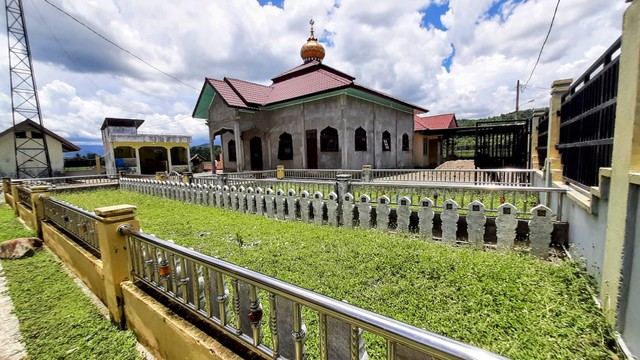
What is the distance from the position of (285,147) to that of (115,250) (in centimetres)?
1303

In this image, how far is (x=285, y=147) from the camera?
15.7m

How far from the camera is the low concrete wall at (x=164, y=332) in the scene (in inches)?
76.5

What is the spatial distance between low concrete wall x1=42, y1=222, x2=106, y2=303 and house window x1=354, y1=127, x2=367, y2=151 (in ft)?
38.3

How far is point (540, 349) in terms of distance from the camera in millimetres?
2092

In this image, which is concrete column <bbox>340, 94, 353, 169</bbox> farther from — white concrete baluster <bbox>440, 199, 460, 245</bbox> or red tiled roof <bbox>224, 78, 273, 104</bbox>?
white concrete baluster <bbox>440, 199, 460, 245</bbox>

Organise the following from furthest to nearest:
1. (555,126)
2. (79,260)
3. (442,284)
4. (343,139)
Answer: (343,139) → (555,126) → (79,260) → (442,284)

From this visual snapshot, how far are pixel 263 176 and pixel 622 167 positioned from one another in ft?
44.2

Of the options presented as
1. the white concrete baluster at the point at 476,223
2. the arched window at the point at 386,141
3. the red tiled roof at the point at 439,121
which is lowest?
the white concrete baluster at the point at 476,223

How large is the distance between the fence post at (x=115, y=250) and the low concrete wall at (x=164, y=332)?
0.09 m

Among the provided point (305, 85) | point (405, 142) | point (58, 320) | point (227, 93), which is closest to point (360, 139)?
point (305, 85)

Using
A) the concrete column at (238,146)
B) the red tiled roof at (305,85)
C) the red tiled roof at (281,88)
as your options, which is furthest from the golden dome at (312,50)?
the concrete column at (238,146)

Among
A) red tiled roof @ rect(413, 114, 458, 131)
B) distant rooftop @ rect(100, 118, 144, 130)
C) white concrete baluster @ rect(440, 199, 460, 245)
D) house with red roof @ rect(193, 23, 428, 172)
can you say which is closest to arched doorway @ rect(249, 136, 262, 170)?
house with red roof @ rect(193, 23, 428, 172)

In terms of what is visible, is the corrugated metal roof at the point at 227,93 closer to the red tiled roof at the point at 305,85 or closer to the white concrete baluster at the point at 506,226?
the red tiled roof at the point at 305,85

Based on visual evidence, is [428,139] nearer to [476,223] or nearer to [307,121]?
[307,121]
